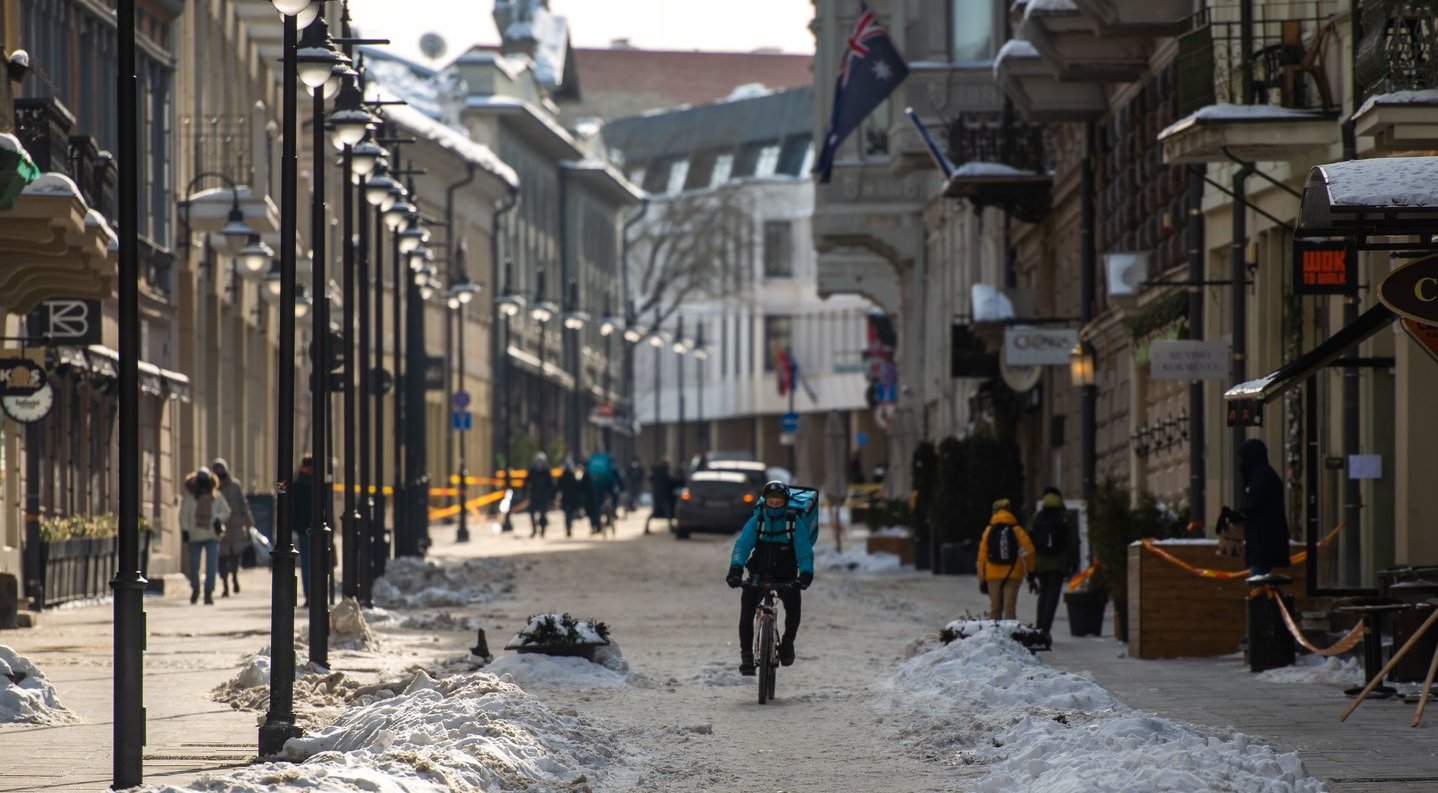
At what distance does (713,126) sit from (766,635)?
108522mm

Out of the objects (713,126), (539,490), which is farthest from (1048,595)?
(713,126)

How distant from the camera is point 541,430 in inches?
3735

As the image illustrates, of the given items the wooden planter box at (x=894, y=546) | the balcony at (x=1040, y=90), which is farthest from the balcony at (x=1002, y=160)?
the wooden planter box at (x=894, y=546)

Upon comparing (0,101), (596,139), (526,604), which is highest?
(596,139)

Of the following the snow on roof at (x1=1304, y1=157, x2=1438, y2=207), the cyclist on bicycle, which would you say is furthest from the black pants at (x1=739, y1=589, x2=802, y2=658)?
the snow on roof at (x1=1304, y1=157, x2=1438, y2=207)

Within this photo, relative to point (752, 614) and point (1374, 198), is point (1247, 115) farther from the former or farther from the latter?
point (1374, 198)

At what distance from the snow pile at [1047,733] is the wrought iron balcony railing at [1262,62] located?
18.4ft

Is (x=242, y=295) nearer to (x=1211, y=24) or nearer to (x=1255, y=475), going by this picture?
(x=1211, y=24)

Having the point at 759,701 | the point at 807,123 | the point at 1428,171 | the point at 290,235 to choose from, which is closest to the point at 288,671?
the point at 290,235

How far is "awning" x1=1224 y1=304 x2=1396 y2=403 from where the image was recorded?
16188 millimetres

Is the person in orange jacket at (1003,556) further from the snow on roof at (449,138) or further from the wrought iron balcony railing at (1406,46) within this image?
the snow on roof at (449,138)

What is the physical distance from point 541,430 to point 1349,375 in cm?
7320

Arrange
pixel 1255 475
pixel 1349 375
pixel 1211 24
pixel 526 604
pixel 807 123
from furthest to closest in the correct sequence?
pixel 807 123, pixel 526 604, pixel 1211 24, pixel 1349 375, pixel 1255 475

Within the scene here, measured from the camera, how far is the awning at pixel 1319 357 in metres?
16.2
